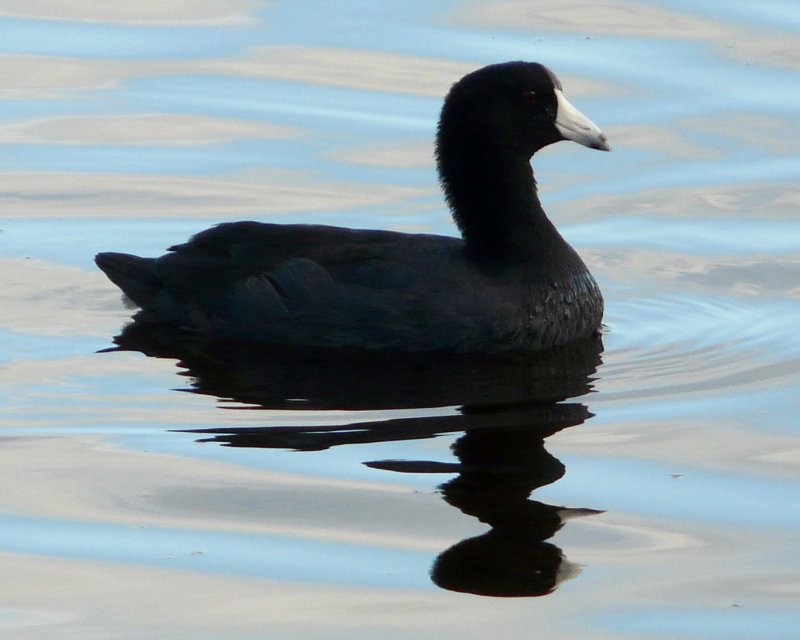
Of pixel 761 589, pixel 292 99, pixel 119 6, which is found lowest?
pixel 761 589

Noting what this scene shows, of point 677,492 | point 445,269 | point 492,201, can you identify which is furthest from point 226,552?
point 492,201

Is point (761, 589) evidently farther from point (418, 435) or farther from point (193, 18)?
point (193, 18)

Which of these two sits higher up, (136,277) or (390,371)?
(136,277)

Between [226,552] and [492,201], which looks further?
[492,201]

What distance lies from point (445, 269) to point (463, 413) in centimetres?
108

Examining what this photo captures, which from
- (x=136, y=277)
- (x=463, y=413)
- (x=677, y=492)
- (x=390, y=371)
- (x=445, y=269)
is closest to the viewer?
(x=677, y=492)

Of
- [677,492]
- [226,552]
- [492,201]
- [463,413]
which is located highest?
[492,201]

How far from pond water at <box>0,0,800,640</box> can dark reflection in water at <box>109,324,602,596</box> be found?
2cm

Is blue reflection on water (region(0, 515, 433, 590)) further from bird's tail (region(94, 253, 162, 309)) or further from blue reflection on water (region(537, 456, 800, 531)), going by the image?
bird's tail (region(94, 253, 162, 309))

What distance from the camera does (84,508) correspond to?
6.20 metres

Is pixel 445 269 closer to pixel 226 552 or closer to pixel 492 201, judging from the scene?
pixel 492 201

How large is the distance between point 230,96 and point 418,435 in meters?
5.92

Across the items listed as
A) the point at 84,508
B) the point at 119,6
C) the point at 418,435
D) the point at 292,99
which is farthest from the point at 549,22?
the point at 84,508

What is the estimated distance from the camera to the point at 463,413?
7.29m
